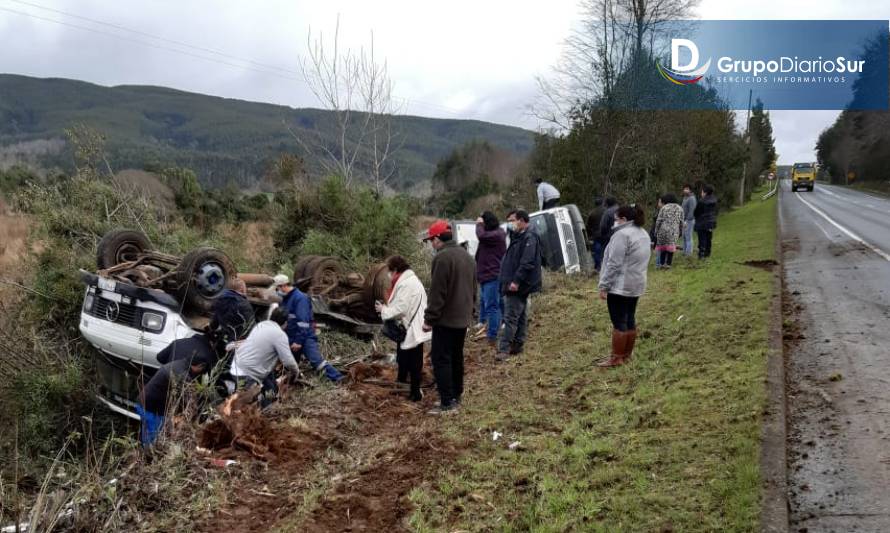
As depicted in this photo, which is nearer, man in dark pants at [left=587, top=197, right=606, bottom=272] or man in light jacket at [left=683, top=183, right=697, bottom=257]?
man in dark pants at [left=587, top=197, right=606, bottom=272]

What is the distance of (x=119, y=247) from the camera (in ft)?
26.8

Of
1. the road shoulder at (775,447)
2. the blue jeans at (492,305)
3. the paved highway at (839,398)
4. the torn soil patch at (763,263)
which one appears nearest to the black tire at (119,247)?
the blue jeans at (492,305)

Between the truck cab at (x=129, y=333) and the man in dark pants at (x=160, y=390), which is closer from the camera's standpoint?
the man in dark pants at (x=160, y=390)

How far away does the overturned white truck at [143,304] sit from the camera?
6.40m

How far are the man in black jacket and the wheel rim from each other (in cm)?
326

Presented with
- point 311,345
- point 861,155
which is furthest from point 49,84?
point 311,345

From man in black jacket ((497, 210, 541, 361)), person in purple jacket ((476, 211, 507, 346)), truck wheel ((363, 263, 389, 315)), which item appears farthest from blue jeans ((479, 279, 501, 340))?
truck wheel ((363, 263, 389, 315))

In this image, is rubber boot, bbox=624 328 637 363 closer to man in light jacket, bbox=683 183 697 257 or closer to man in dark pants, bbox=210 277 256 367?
man in dark pants, bbox=210 277 256 367

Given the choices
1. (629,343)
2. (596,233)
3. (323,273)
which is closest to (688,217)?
(596,233)

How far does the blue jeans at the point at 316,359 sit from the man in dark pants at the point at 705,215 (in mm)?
8159

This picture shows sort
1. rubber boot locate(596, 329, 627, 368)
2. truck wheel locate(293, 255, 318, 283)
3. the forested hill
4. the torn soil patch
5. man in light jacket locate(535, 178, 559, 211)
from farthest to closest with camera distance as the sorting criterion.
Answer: the forested hill
man in light jacket locate(535, 178, 559, 211)
the torn soil patch
truck wheel locate(293, 255, 318, 283)
rubber boot locate(596, 329, 627, 368)

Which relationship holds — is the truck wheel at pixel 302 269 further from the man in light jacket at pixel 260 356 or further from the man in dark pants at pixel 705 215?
the man in dark pants at pixel 705 215

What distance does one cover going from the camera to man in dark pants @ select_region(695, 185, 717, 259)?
11984mm

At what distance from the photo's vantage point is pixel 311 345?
6.95 meters
